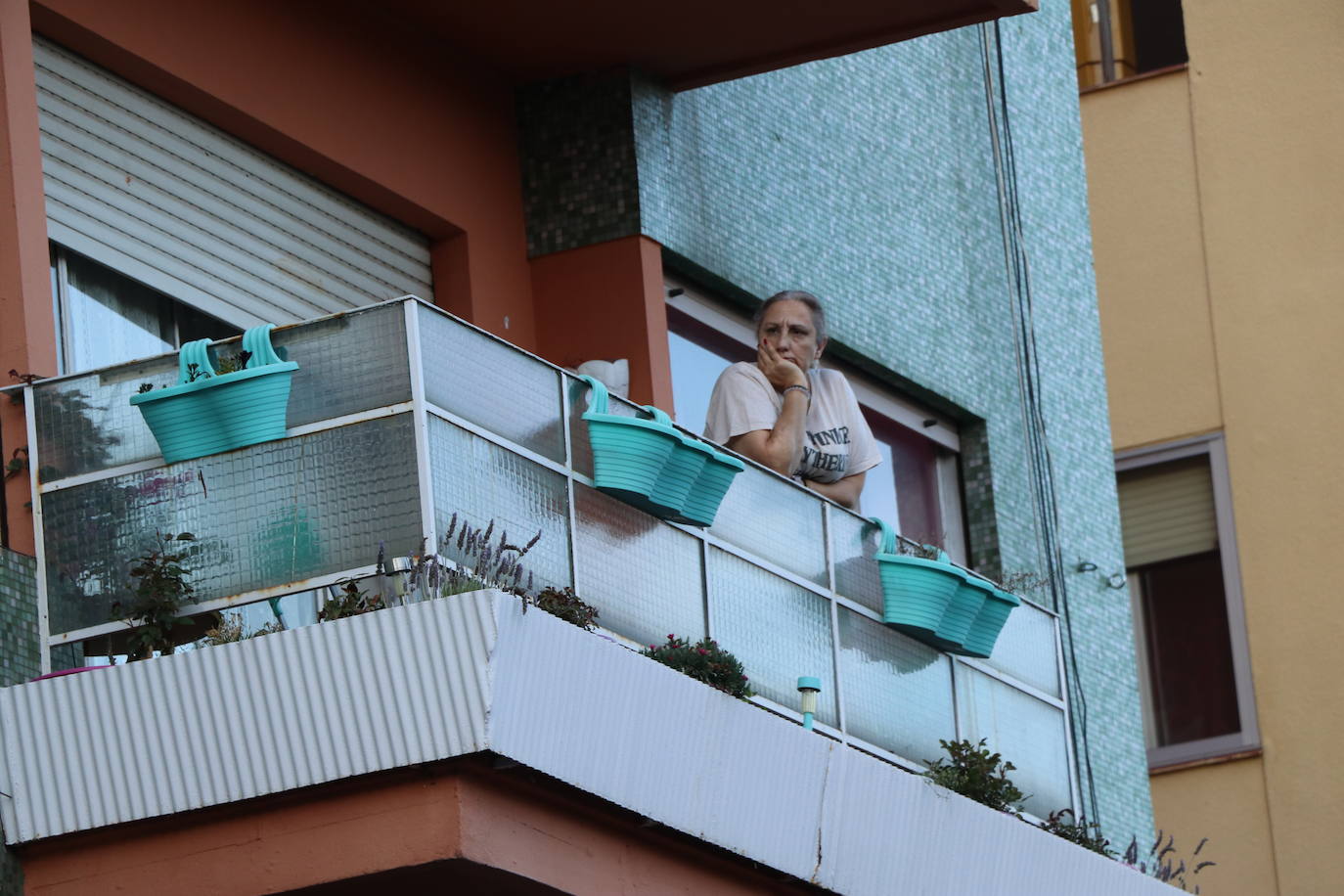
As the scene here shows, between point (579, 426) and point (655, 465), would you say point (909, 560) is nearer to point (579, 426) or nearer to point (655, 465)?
point (655, 465)

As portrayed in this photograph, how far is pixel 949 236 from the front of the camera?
1573cm

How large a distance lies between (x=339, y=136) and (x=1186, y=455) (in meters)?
11.8

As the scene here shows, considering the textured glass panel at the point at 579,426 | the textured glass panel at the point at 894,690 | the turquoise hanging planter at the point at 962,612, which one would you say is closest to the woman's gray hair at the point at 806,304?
the turquoise hanging planter at the point at 962,612

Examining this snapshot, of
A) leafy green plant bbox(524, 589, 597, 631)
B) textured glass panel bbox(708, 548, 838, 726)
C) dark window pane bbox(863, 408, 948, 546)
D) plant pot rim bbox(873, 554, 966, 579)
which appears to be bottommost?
leafy green plant bbox(524, 589, 597, 631)

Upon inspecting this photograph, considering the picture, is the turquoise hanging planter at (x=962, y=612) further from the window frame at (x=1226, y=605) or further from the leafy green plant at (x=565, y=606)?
the window frame at (x=1226, y=605)

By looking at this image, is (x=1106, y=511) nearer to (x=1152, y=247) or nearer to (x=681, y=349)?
(x=681, y=349)

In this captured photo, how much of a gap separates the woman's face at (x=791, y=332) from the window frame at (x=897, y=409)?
6.48 feet

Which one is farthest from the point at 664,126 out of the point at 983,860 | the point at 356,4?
the point at 983,860

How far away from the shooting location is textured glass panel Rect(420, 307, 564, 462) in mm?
8703

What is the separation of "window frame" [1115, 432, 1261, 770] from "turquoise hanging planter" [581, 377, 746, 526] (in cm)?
1229

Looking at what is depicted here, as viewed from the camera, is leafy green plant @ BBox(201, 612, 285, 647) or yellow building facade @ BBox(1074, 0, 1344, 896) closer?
leafy green plant @ BBox(201, 612, 285, 647)

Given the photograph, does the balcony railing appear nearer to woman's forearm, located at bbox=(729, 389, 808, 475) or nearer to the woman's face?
woman's forearm, located at bbox=(729, 389, 808, 475)

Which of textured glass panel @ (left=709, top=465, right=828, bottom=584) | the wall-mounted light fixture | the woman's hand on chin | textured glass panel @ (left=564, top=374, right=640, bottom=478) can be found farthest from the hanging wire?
textured glass panel @ (left=564, top=374, right=640, bottom=478)

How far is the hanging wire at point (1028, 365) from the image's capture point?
16.0 m
